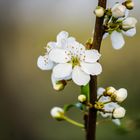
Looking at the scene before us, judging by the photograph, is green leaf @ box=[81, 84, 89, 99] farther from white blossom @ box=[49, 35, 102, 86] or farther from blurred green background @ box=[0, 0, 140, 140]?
→ blurred green background @ box=[0, 0, 140, 140]

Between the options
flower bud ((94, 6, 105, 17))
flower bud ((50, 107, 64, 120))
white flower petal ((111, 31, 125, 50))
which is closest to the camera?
flower bud ((94, 6, 105, 17))

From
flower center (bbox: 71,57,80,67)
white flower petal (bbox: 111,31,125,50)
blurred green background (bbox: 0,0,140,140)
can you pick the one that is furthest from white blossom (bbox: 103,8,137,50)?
blurred green background (bbox: 0,0,140,140)

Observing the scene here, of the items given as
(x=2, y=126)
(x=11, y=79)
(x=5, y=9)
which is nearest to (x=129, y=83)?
(x=2, y=126)

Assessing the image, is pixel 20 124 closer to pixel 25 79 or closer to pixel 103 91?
pixel 25 79

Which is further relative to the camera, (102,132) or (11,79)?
(11,79)

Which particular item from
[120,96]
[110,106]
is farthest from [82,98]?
[110,106]

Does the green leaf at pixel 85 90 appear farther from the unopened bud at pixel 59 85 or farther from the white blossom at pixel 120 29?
the white blossom at pixel 120 29

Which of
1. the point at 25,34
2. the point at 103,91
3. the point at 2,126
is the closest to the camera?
the point at 103,91
